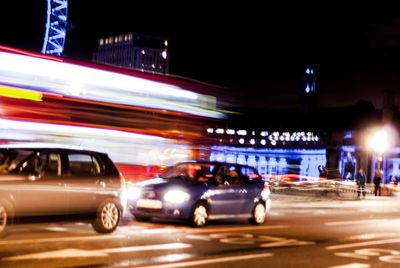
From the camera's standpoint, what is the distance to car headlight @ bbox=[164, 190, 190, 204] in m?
16.2

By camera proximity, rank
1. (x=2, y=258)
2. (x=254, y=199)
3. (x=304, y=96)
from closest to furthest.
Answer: (x=2, y=258), (x=254, y=199), (x=304, y=96)

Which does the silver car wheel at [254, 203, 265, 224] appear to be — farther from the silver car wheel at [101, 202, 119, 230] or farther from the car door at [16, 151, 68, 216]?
the car door at [16, 151, 68, 216]

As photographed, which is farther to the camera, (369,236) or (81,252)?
(369,236)

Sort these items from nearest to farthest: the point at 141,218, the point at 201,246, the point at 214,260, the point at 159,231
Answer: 1. the point at 214,260
2. the point at 201,246
3. the point at 159,231
4. the point at 141,218

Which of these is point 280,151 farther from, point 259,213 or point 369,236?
point 369,236

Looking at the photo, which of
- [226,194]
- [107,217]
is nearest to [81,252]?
[107,217]

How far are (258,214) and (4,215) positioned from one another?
7.95 meters

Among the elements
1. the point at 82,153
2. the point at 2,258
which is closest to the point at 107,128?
the point at 82,153

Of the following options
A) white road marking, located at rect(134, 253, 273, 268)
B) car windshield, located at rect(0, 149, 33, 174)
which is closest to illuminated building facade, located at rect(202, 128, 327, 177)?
car windshield, located at rect(0, 149, 33, 174)

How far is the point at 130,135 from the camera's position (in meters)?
19.4

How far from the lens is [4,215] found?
11891mm

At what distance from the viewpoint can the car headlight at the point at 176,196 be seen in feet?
53.2

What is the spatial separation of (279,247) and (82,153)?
3.95 m

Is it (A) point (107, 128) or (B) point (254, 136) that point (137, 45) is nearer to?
(B) point (254, 136)
